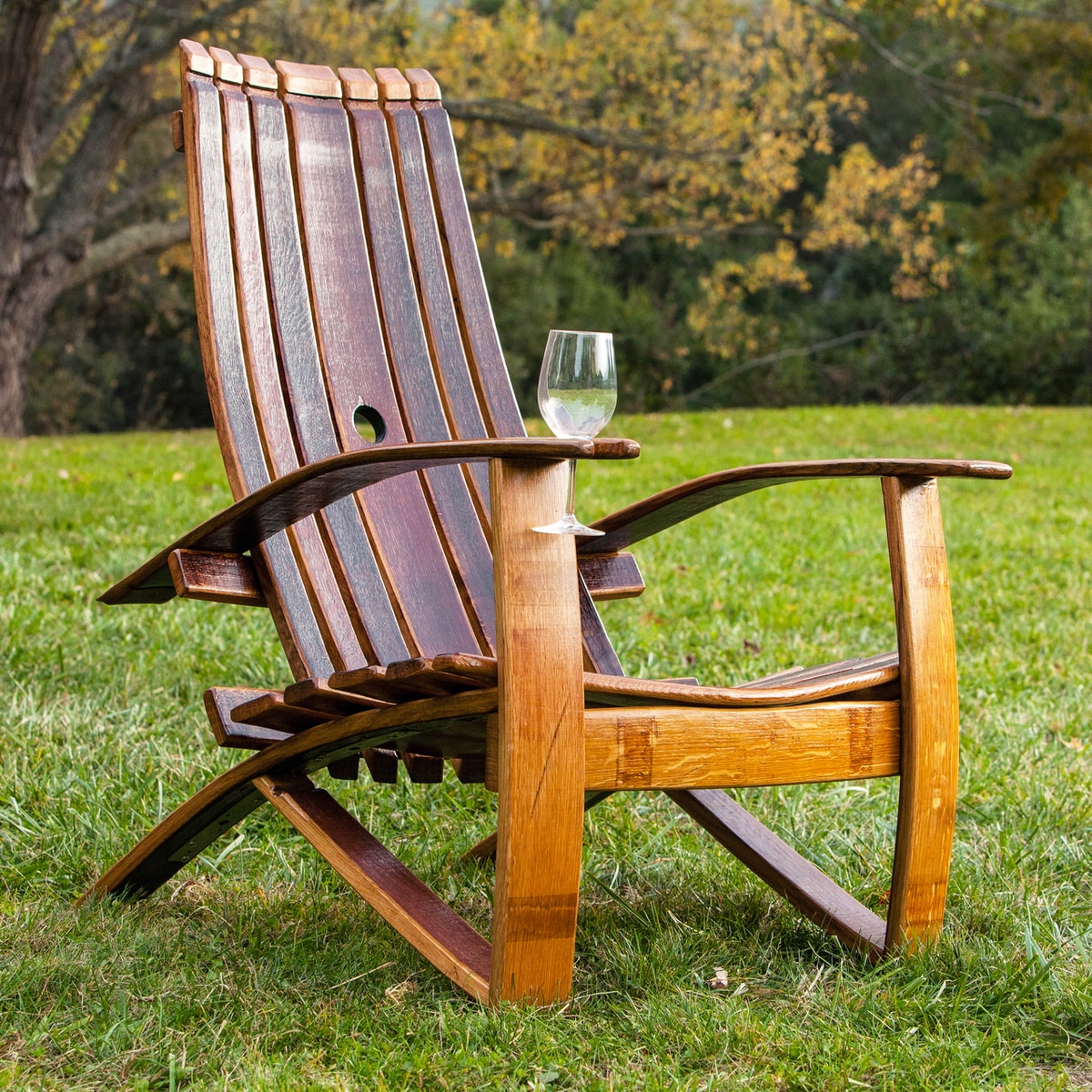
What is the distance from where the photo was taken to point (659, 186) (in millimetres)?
12633

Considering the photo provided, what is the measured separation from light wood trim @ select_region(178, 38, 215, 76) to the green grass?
1318 mm

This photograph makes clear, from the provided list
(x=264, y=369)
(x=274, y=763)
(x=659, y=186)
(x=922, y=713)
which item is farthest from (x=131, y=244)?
(x=922, y=713)

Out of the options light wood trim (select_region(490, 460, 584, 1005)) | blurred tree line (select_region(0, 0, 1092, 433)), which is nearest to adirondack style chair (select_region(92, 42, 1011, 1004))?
light wood trim (select_region(490, 460, 584, 1005))

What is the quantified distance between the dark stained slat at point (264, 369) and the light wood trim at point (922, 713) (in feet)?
2.76

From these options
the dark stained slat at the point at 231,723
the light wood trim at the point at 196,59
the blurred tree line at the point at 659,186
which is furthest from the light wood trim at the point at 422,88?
the blurred tree line at the point at 659,186

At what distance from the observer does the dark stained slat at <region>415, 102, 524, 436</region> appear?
2492 millimetres

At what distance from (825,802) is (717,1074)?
1.09 meters

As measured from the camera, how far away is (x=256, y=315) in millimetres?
2318

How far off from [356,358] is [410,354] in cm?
11

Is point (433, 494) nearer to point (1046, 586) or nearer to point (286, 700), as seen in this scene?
point (286, 700)

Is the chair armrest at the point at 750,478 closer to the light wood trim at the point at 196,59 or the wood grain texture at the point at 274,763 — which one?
the wood grain texture at the point at 274,763

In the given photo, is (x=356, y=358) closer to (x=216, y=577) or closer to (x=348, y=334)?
(x=348, y=334)

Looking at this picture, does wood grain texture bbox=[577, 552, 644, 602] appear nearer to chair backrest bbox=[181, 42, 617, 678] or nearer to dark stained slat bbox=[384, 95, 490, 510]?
chair backrest bbox=[181, 42, 617, 678]

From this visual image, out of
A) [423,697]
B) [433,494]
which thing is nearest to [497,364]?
[433,494]
